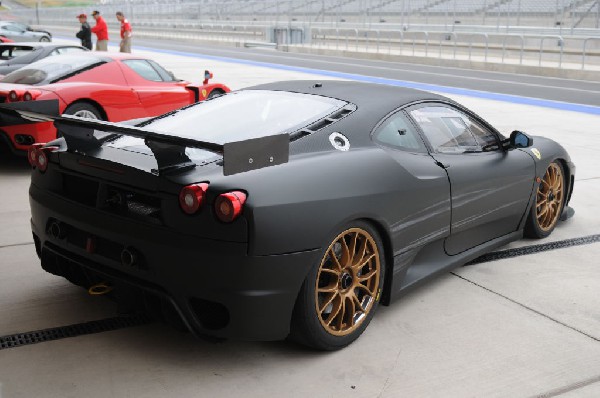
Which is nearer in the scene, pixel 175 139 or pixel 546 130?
pixel 175 139

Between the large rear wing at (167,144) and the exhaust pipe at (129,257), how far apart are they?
42 centimetres

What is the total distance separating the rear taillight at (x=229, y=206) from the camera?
308 centimetres

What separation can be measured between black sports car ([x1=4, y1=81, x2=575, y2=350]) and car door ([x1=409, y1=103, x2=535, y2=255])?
14mm

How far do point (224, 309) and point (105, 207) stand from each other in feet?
2.65

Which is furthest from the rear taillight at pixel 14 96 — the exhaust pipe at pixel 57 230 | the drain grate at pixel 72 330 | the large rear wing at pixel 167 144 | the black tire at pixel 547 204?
the black tire at pixel 547 204

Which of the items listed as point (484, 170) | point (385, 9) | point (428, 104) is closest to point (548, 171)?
point (484, 170)

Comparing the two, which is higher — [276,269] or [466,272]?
[276,269]

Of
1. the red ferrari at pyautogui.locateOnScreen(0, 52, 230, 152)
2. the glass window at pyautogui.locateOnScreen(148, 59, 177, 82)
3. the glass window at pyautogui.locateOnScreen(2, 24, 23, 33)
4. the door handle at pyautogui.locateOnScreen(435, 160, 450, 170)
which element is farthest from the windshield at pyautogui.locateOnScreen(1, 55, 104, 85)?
the glass window at pyautogui.locateOnScreen(2, 24, 23, 33)

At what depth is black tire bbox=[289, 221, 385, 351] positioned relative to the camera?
3.37 meters

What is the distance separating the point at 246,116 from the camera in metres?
4.13

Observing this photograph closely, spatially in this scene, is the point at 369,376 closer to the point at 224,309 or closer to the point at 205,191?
the point at 224,309

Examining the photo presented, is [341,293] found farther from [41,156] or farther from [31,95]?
[31,95]

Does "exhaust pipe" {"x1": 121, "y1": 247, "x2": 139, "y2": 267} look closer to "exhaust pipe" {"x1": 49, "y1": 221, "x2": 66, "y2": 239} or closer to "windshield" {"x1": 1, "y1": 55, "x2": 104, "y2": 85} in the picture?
"exhaust pipe" {"x1": 49, "y1": 221, "x2": 66, "y2": 239}

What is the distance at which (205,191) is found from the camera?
315cm
